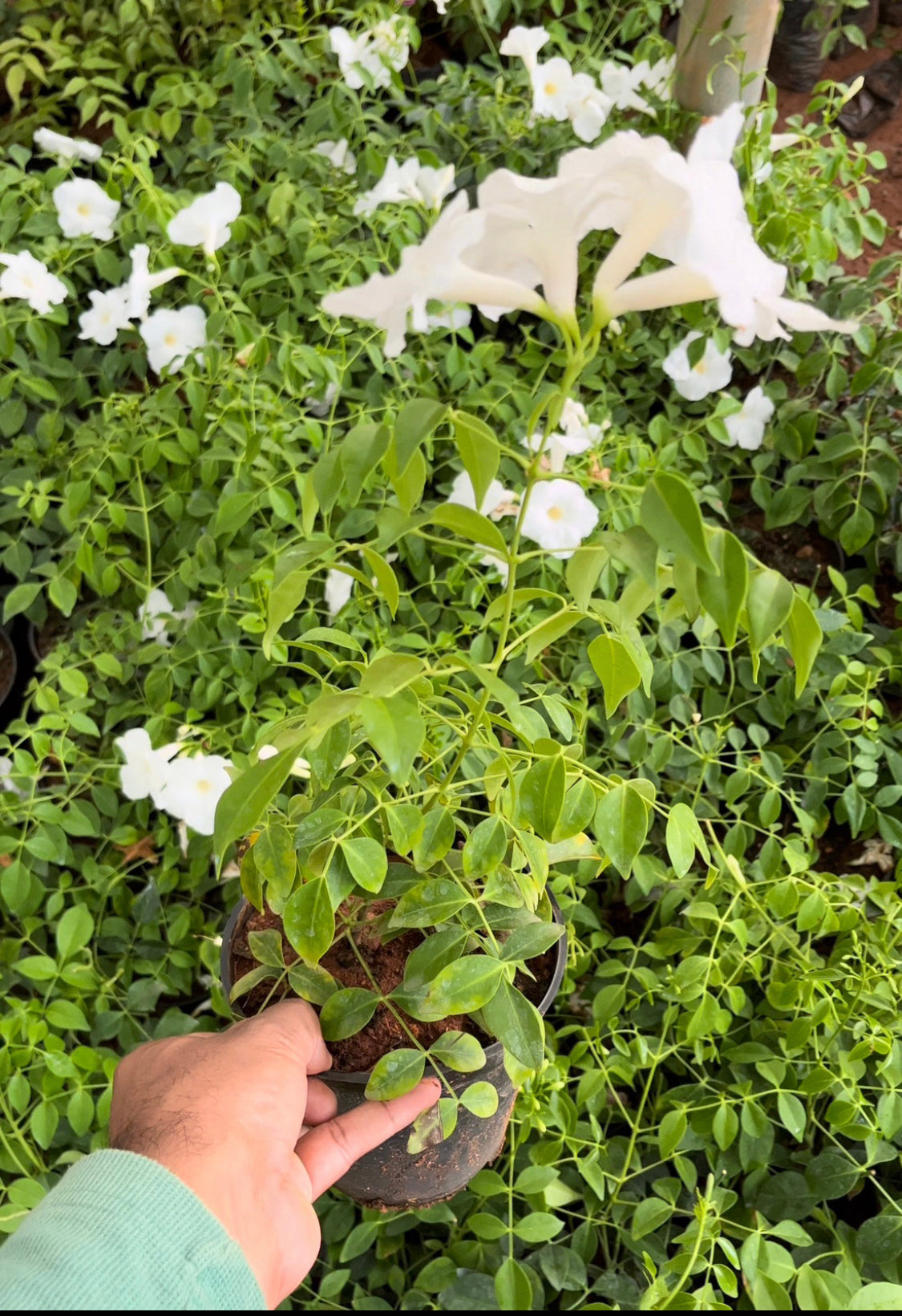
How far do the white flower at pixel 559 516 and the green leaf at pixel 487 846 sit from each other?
2.21 feet

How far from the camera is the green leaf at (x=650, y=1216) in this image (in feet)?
3.58

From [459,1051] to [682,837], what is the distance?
253mm

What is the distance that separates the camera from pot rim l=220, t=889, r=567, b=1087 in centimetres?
82

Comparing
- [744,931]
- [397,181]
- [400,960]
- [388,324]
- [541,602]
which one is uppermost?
[388,324]

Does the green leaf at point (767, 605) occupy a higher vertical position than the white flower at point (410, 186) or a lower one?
higher

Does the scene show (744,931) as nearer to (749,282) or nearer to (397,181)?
(749,282)

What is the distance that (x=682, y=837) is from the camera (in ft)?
2.78

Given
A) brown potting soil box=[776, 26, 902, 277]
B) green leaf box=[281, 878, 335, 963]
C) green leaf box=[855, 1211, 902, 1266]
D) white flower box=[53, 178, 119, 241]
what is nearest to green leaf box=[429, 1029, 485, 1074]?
A: green leaf box=[281, 878, 335, 963]

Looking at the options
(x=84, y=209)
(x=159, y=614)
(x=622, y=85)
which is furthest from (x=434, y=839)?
(x=622, y=85)

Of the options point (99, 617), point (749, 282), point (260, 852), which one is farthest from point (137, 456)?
point (749, 282)

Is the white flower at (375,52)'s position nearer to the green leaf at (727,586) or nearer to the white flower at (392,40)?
the white flower at (392,40)

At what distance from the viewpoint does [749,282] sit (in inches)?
19.7

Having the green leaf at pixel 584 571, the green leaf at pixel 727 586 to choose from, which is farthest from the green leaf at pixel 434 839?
the green leaf at pixel 727 586

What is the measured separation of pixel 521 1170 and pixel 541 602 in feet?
2.51
